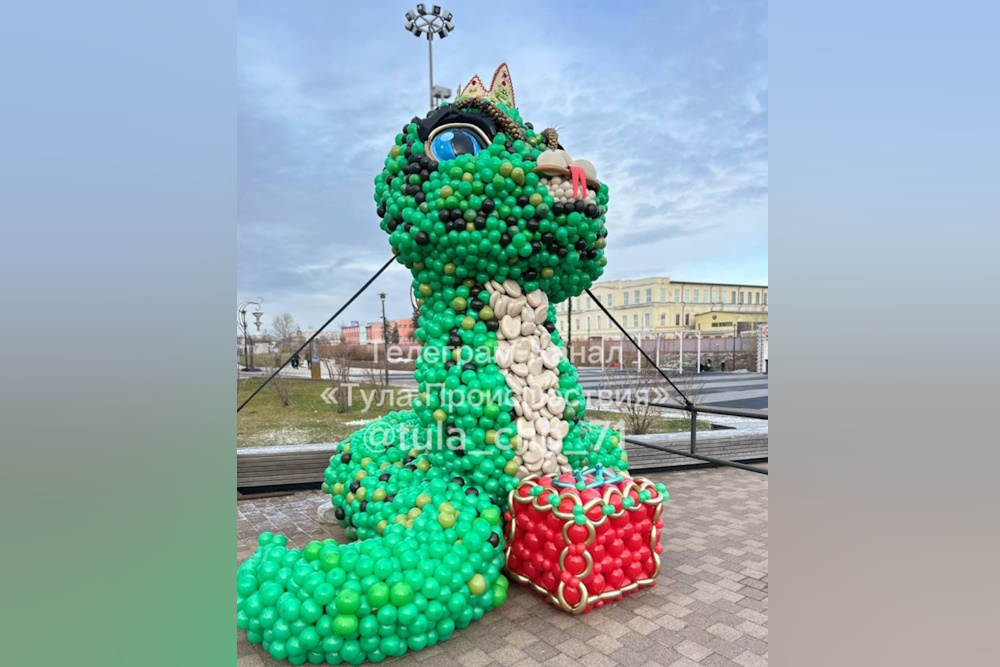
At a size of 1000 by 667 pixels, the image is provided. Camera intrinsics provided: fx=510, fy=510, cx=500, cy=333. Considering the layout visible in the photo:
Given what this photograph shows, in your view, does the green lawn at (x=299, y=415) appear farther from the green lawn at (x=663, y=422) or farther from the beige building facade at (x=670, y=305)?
the beige building facade at (x=670, y=305)

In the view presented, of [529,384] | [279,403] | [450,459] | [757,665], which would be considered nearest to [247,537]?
[450,459]

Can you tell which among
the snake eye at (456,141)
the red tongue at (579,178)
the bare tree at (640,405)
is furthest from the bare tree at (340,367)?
the red tongue at (579,178)

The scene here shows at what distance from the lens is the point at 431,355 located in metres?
3.92

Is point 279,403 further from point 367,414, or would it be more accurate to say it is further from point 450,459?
point 450,459

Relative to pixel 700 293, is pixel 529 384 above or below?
below

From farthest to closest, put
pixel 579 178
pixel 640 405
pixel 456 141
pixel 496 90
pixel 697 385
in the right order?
pixel 697 385, pixel 640 405, pixel 496 90, pixel 456 141, pixel 579 178

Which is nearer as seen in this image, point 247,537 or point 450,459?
point 450,459

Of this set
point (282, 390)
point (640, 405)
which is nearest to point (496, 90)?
point (640, 405)

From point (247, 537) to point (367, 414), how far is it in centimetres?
850

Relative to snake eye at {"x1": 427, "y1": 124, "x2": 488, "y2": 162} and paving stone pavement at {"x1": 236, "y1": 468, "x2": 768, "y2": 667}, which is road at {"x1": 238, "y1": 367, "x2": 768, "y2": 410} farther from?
snake eye at {"x1": 427, "y1": 124, "x2": 488, "y2": 162}

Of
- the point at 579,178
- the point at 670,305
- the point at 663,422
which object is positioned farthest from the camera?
the point at 670,305

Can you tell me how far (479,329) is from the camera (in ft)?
12.7

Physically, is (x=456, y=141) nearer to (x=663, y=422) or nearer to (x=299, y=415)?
(x=299, y=415)

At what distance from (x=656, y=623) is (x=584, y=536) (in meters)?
0.72
